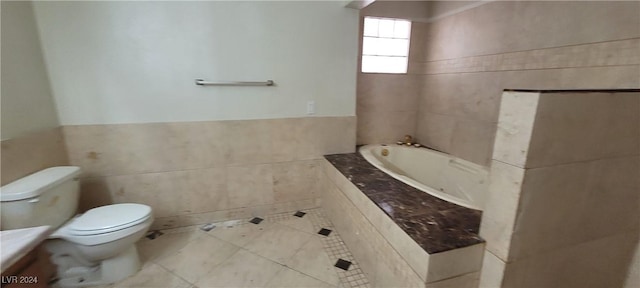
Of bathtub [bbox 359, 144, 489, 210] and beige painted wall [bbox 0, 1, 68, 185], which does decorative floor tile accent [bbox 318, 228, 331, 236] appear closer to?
bathtub [bbox 359, 144, 489, 210]

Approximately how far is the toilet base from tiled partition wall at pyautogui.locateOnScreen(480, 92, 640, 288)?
1.98 metres

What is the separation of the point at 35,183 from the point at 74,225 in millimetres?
296

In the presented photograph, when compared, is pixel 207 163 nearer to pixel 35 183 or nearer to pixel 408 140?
pixel 35 183

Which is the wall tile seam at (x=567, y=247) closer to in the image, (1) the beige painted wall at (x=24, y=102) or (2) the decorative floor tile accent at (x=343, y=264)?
(2) the decorative floor tile accent at (x=343, y=264)

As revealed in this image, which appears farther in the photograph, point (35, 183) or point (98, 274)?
point (98, 274)

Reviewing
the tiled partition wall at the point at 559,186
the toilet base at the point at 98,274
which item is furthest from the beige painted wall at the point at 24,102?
the tiled partition wall at the point at 559,186

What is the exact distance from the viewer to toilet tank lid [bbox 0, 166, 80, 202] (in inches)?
50.4

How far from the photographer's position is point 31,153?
152cm

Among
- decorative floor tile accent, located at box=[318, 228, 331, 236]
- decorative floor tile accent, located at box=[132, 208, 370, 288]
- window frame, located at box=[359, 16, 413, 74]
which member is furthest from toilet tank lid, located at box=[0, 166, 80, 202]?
window frame, located at box=[359, 16, 413, 74]

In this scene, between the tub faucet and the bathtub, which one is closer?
the bathtub

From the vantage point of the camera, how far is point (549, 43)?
1.66 m

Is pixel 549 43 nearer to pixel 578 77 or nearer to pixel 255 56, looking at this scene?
pixel 578 77

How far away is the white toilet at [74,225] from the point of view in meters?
1.32

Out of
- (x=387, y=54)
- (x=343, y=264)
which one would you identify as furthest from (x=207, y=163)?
(x=387, y=54)
